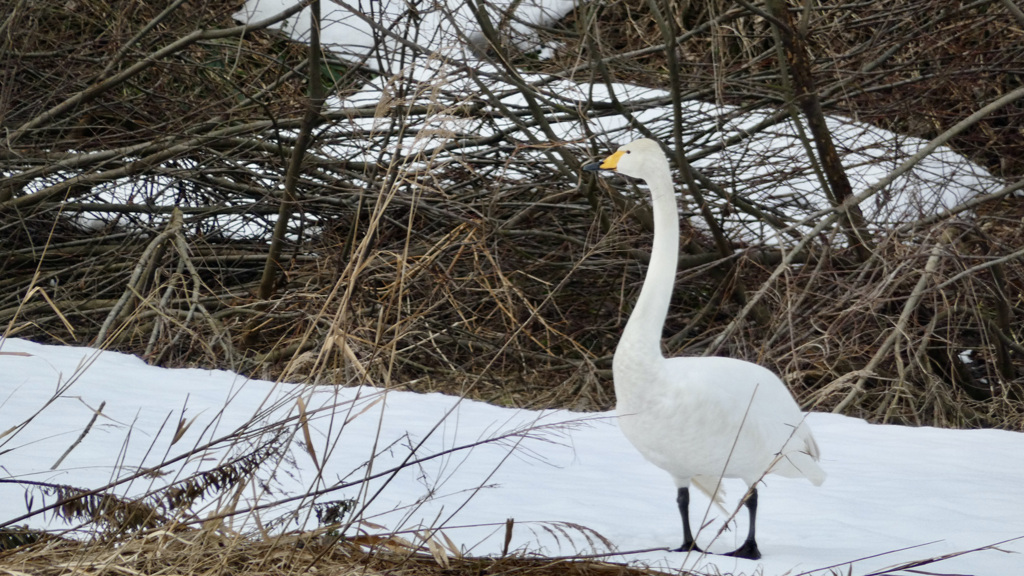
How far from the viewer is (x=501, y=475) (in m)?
3.17

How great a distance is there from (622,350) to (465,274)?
130 inches

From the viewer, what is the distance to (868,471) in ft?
11.6

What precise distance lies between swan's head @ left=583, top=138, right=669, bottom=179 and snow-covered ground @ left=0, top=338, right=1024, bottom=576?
2.53 feet

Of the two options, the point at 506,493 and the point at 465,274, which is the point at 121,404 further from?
the point at 465,274

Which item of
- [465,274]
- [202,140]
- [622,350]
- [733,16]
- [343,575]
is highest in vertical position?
[733,16]

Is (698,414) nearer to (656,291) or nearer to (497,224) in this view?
(656,291)

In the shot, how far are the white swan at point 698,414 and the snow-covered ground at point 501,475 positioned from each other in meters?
0.18

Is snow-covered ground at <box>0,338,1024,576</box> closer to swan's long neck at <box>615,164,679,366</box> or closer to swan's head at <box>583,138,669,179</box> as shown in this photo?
swan's long neck at <box>615,164,679,366</box>

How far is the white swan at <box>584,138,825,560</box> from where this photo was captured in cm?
261

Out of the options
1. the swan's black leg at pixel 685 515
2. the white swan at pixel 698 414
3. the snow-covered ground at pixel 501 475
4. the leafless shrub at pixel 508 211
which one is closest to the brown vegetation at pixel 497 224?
the leafless shrub at pixel 508 211

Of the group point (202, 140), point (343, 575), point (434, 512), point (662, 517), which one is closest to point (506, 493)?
point (434, 512)

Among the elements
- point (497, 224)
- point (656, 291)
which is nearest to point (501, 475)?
point (656, 291)

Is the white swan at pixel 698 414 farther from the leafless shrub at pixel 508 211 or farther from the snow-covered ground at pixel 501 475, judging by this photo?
the leafless shrub at pixel 508 211

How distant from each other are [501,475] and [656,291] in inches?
29.5
